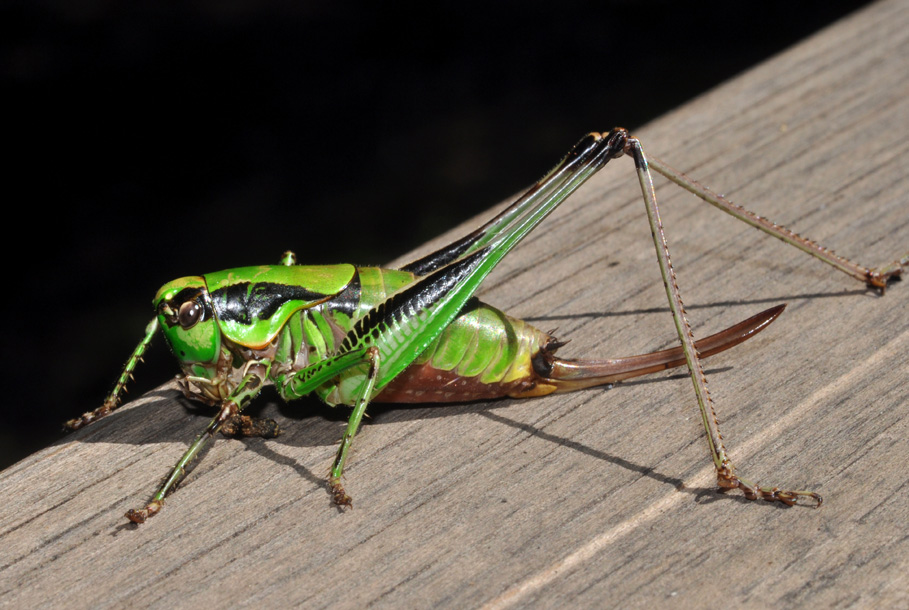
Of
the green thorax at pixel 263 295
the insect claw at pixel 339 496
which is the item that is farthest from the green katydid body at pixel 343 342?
the insect claw at pixel 339 496

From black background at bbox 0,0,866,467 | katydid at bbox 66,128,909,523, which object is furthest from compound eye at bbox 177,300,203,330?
black background at bbox 0,0,866,467

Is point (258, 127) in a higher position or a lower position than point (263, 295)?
higher

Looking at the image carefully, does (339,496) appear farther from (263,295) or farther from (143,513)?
(263,295)

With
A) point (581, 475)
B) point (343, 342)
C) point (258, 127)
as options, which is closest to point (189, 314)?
point (343, 342)

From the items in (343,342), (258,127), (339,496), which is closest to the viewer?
(339,496)

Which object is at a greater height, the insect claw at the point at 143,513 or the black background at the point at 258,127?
the black background at the point at 258,127

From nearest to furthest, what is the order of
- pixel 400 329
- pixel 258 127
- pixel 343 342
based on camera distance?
pixel 400 329
pixel 343 342
pixel 258 127

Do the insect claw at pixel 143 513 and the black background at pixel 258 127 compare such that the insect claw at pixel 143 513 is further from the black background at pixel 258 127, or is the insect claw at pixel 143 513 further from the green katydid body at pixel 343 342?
the black background at pixel 258 127
